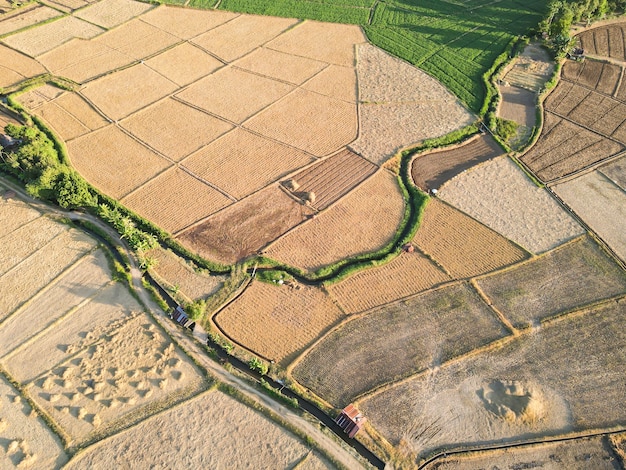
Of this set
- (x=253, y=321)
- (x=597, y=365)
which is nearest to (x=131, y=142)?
(x=253, y=321)

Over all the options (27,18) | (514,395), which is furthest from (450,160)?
(27,18)

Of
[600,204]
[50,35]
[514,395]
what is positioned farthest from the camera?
[50,35]

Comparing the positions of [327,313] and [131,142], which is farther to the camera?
[131,142]

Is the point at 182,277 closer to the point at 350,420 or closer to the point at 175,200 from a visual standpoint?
the point at 175,200

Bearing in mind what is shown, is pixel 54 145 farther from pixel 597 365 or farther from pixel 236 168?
pixel 597 365

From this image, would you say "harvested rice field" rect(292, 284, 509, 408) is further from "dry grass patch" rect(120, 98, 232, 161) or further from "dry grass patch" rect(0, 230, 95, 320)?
"dry grass patch" rect(120, 98, 232, 161)

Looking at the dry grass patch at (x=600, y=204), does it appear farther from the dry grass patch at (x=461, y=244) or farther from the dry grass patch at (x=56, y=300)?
the dry grass patch at (x=56, y=300)
